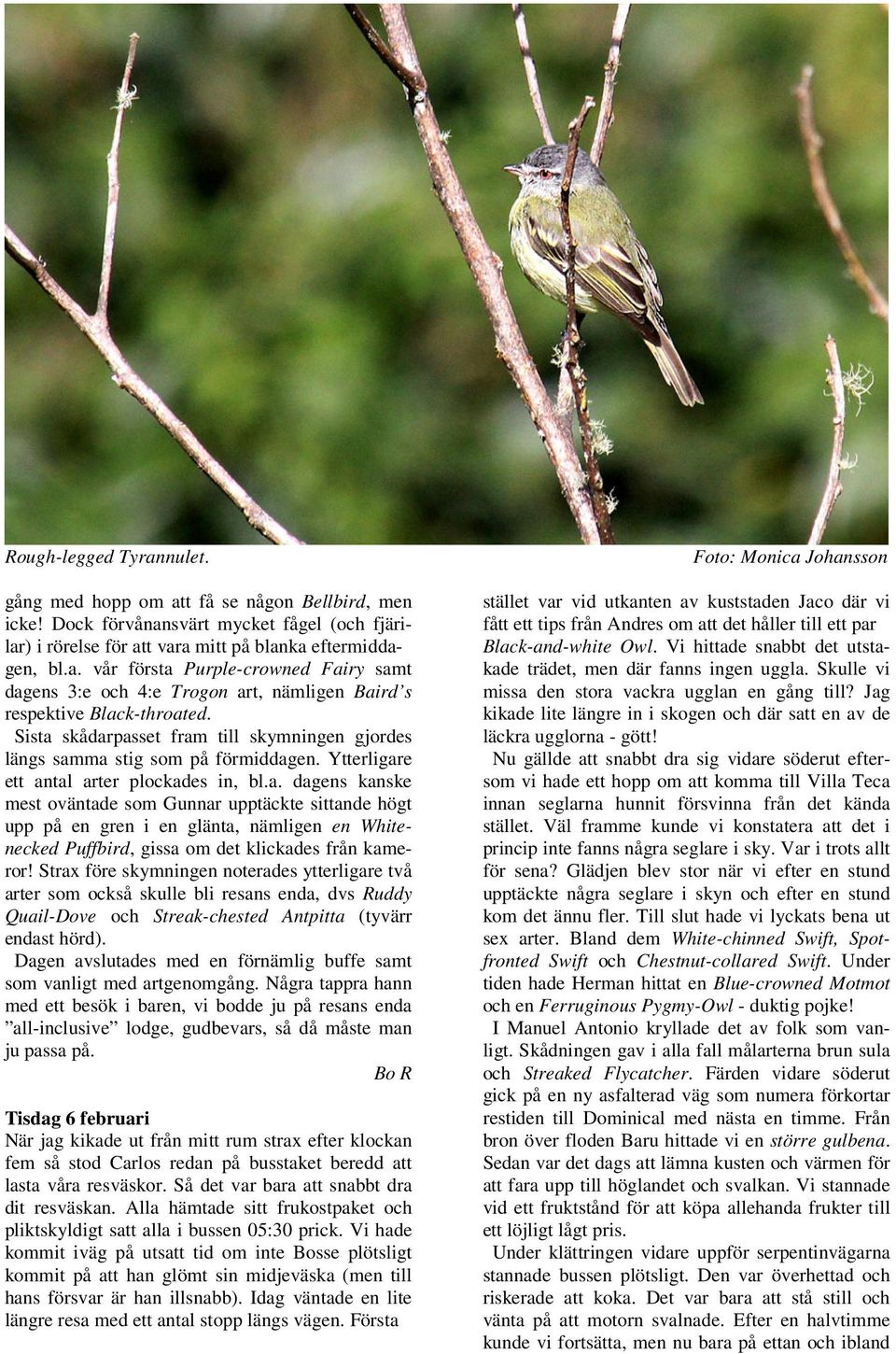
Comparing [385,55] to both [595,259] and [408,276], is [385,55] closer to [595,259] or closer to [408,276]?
[595,259]

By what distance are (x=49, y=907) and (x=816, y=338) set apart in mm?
2760

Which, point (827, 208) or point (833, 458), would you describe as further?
point (833, 458)

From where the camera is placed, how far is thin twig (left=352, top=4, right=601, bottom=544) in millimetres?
2293

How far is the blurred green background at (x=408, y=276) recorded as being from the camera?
461cm

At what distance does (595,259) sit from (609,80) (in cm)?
92

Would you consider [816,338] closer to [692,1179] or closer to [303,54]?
[303,54]

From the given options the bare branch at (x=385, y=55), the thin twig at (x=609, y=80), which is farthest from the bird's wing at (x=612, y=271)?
the bare branch at (x=385, y=55)

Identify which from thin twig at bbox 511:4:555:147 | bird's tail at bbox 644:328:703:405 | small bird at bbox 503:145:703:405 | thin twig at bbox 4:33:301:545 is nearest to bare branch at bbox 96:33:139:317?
thin twig at bbox 4:33:301:545

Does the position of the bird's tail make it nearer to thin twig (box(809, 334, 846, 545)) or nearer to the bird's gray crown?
the bird's gray crown

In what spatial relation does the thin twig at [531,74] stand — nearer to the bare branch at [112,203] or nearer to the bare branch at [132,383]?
the bare branch at [112,203]

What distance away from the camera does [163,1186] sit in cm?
278

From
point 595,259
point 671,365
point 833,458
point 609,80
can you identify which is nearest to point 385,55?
point 609,80

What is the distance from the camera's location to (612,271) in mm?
3408

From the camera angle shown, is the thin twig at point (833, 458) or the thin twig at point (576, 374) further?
the thin twig at point (833, 458)
